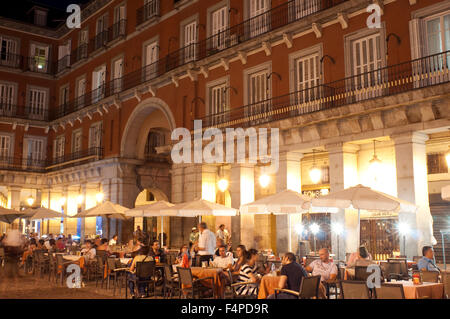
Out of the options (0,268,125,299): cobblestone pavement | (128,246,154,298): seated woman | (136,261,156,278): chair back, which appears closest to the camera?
(136,261,156,278): chair back

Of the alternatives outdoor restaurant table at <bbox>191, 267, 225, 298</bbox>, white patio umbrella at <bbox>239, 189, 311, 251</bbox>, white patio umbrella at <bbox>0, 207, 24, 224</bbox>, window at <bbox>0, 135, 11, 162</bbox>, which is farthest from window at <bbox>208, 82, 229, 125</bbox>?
window at <bbox>0, 135, 11, 162</bbox>

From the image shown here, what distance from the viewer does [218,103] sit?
65.2 ft

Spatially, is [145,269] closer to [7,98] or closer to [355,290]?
[355,290]

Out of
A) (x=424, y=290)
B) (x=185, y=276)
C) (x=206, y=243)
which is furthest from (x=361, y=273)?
(x=206, y=243)

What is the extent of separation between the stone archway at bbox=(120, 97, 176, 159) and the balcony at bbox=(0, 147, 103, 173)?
10.5 ft

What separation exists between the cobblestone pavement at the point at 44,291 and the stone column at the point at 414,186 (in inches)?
305

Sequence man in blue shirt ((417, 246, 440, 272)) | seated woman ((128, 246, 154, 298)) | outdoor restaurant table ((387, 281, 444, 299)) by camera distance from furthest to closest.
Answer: seated woman ((128, 246, 154, 298)) < man in blue shirt ((417, 246, 440, 272)) < outdoor restaurant table ((387, 281, 444, 299))

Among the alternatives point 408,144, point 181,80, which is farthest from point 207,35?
point 408,144

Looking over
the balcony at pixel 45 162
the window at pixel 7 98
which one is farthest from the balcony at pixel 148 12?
the window at pixel 7 98

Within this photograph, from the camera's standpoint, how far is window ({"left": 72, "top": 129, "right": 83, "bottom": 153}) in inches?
1176

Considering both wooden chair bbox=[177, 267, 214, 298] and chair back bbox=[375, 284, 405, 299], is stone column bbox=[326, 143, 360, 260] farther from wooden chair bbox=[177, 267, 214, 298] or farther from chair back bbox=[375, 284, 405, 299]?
chair back bbox=[375, 284, 405, 299]

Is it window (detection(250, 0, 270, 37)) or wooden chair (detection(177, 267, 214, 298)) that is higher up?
window (detection(250, 0, 270, 37))

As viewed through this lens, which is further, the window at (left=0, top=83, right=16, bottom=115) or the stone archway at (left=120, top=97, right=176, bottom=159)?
the window at (left=0, top=83, right=16, bottom=115)

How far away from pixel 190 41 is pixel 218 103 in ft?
12.2
